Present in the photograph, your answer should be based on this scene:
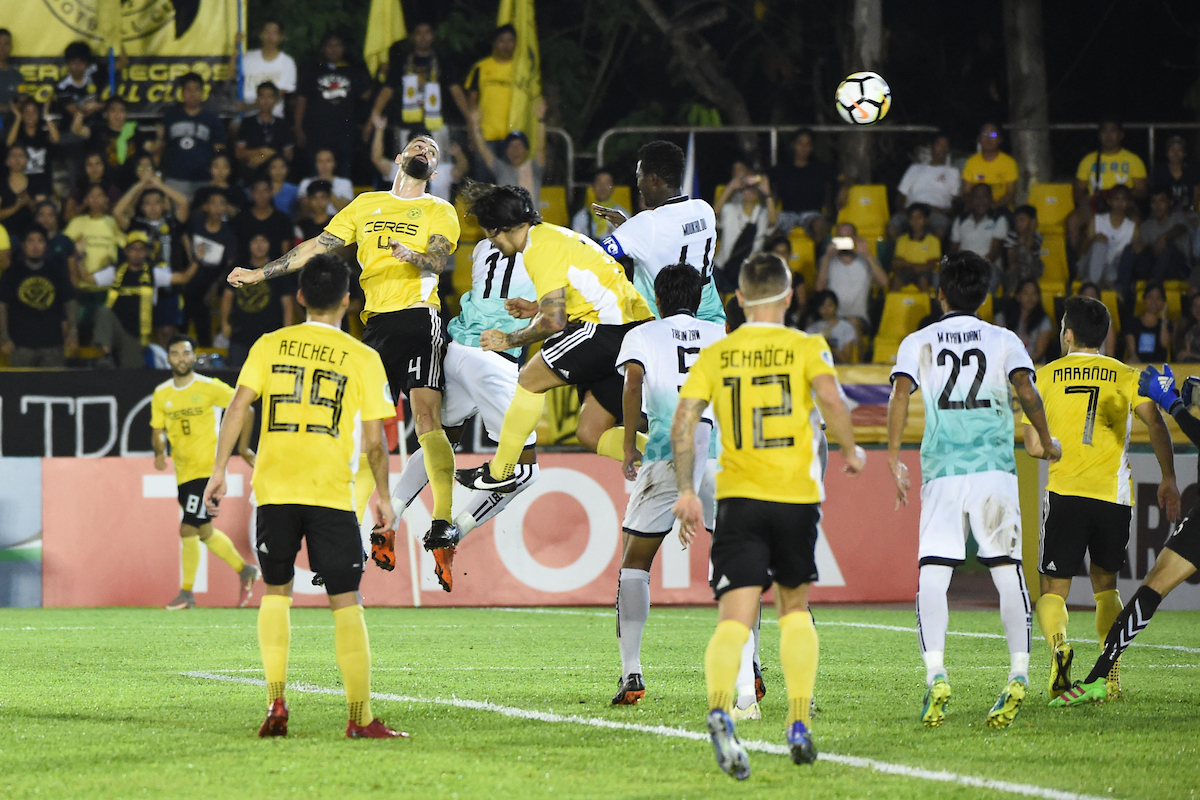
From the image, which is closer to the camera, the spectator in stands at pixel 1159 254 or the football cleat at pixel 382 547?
the football cleat at pixel 382 547

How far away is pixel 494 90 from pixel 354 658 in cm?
1293

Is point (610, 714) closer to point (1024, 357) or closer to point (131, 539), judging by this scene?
point (1024, 357)

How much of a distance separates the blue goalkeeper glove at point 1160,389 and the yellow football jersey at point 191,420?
9.70 m

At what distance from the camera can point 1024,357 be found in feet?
25.1

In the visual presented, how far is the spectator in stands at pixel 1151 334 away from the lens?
59.5 ft

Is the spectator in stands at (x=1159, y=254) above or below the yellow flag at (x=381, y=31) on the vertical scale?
below

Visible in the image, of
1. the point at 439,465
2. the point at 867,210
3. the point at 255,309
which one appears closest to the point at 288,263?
the point at 439,465

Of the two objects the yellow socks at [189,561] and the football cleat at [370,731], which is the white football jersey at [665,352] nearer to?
the football cleat at [370,731]

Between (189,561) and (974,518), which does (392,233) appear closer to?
(974,518)

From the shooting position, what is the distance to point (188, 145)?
18500 millimetres

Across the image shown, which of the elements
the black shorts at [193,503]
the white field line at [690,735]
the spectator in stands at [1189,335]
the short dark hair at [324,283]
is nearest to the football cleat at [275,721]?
the white field line at [690,735]

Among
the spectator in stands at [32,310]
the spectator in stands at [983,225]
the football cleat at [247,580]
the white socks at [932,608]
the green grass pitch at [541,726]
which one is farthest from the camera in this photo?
the spectator in stands at [983,225]

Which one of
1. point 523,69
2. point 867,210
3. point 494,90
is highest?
point 523,69

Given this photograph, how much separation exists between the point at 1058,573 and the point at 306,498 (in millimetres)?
4298
